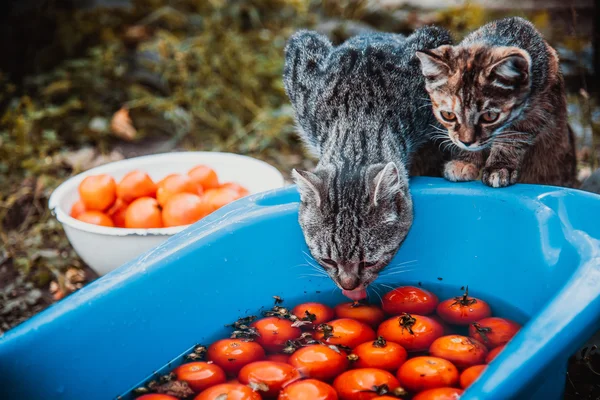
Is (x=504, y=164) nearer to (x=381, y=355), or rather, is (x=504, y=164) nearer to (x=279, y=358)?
(x=381, y=355)

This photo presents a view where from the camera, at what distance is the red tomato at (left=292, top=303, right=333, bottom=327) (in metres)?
1.99

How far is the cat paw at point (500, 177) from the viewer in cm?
206

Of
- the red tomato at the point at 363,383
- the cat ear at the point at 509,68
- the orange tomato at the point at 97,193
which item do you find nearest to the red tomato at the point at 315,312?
the red tomato at the point at 363,383

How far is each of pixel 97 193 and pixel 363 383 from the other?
58.0 inches

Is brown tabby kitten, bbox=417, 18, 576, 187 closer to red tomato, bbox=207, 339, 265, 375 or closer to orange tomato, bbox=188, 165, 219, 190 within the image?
red tomato, bbox=207, 339, 265, 375

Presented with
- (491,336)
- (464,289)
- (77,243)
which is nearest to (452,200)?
(464,289)

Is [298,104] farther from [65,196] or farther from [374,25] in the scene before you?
[374,25]

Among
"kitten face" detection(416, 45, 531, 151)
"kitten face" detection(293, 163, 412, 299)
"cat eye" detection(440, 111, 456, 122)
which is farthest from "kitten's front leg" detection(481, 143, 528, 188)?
"kitten face" detection(293, 163, 412, 299)

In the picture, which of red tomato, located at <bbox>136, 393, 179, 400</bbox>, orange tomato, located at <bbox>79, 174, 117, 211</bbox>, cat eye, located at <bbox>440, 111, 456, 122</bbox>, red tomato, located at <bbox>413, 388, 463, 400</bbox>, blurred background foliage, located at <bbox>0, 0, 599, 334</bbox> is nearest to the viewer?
red tomato, located at <bbox>413, 388, 463, 400</bbox>

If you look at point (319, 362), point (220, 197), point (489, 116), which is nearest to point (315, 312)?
point (319, 362)

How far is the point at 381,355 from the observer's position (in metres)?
1.75

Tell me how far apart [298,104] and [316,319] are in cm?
98

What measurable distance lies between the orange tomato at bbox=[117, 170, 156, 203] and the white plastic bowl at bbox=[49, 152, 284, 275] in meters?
0.24

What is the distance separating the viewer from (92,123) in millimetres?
4195
